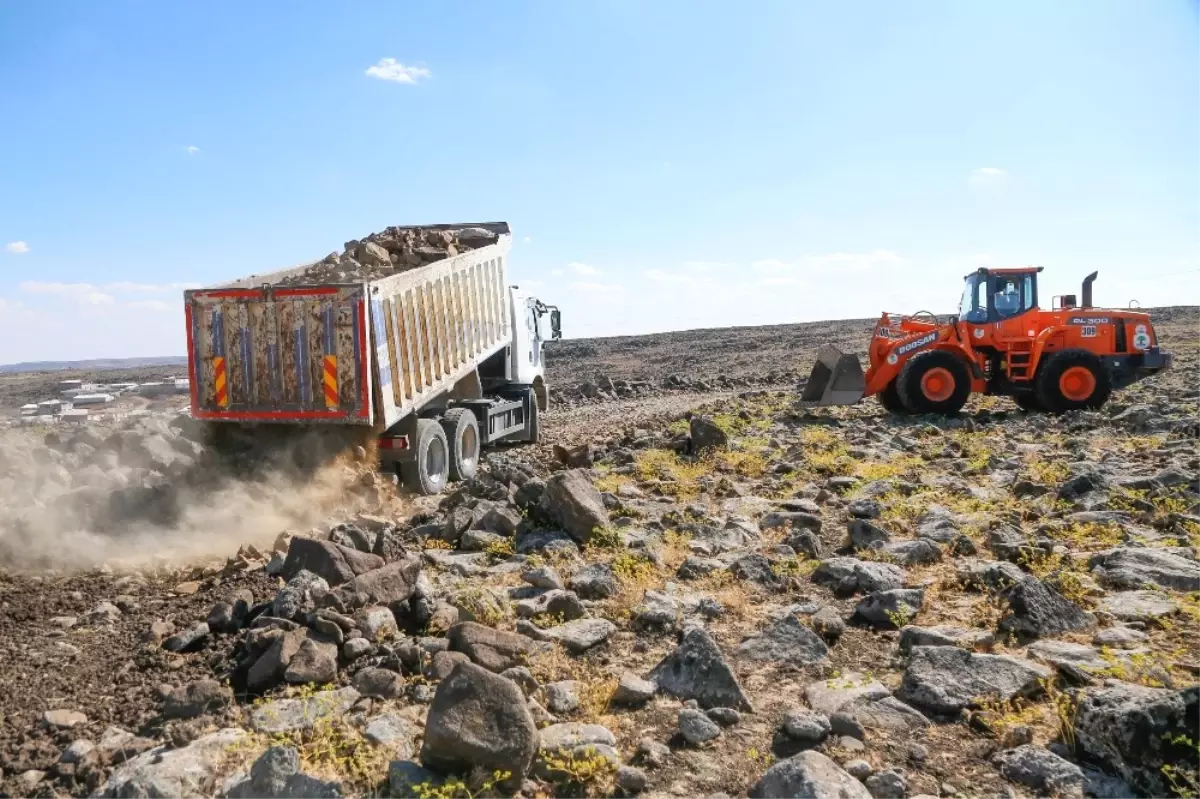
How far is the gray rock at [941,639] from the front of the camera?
447 centimetres

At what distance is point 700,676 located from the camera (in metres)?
4.03

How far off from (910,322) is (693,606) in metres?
11.1

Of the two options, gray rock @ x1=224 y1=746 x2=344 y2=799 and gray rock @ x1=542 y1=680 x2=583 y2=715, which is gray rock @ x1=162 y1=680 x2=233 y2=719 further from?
gray rock @ x1=542 y1=680 x2=583 y2=715

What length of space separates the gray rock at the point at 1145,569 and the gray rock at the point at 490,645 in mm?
3863

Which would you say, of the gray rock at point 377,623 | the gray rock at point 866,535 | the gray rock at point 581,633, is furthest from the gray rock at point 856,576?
the gray rock at point 377,623

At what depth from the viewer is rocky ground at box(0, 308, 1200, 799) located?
3.24 meters

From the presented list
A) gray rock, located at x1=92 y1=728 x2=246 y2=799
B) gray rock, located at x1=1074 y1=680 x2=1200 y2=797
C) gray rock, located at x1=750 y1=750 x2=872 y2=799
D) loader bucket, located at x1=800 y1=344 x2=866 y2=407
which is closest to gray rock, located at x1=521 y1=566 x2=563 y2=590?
gray rock, located at x1=92 y1=728 x2=246 y2=799

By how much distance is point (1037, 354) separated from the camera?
13852 mm

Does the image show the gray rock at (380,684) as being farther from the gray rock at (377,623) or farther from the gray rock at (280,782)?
the gray rock at (280,782)

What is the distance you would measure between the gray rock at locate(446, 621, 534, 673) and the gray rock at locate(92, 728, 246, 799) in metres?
1.18

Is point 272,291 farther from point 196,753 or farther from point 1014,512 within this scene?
point 1014,512

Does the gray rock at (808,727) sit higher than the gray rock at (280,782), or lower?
lower

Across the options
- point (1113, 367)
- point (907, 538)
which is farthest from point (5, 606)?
point (1113, 367)

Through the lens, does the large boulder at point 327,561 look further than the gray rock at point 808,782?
Yes
